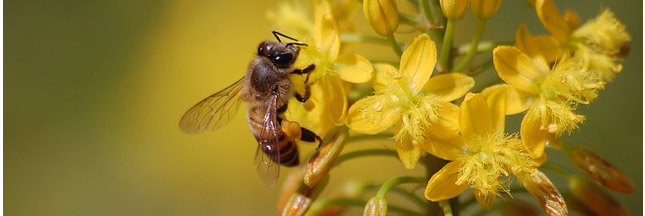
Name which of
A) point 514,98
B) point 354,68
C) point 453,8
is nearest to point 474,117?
point 514,98

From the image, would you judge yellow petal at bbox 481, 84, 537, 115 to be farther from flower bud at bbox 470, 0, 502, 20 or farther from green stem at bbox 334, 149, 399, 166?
green stem at bbox 334, 149, 399, 166

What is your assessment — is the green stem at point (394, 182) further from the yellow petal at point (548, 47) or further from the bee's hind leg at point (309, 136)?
the yellow petal at point (548, 47)

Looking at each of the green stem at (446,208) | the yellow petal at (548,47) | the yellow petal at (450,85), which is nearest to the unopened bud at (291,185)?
the green stem at (446,208)

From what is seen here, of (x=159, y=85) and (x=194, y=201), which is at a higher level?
(x=159, y=85)

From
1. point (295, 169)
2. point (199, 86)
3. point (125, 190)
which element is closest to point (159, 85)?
point (199, 86)

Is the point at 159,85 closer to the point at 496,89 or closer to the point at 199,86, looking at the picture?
the point at 199,86

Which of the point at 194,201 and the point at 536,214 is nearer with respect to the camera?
the point at 536,214
